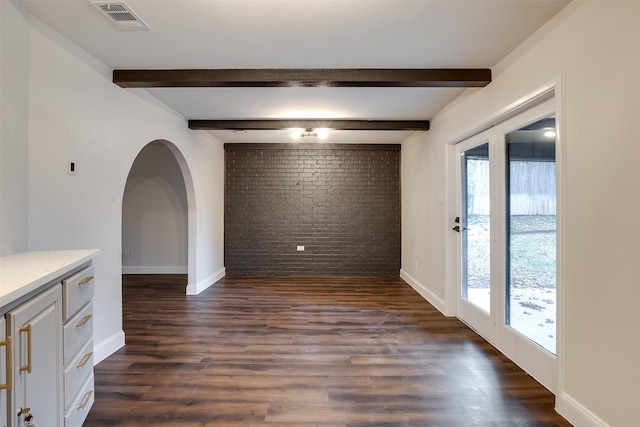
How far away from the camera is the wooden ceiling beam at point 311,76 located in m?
2.56

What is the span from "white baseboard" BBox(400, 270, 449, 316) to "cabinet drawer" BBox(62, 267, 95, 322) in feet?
11.0

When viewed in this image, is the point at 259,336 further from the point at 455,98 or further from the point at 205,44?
the point at 455,98

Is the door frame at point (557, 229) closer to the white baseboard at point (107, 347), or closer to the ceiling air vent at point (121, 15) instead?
the ceiling air vent at point (121, 15)

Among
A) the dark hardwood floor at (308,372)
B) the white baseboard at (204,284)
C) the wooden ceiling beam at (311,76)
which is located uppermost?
the wooden ceiling beam at (311,76)

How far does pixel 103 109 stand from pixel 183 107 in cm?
115

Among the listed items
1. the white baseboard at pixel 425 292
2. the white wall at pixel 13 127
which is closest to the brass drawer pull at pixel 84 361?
the white wall at pixel 13 127

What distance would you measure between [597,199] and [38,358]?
2635 mm

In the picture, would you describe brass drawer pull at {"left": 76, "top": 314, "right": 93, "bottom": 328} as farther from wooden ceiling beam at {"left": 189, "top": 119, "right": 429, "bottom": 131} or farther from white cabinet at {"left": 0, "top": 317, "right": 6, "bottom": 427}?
wooden ceiling beam at {"left": 189, "top": 119, "right": 429, "bottom": 131}

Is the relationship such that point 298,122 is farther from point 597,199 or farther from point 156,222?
point 156,222

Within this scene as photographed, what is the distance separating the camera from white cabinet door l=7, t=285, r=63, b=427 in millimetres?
1034

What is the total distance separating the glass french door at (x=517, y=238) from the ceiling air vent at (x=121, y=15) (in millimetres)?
2677

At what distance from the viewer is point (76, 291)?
150 cm

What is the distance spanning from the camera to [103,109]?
252 cm

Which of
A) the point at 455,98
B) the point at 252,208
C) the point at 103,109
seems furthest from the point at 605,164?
the point at 252,208
